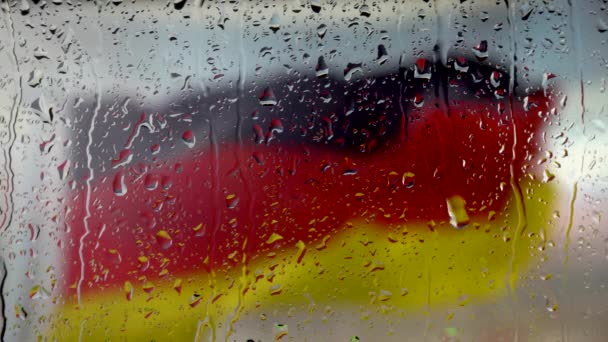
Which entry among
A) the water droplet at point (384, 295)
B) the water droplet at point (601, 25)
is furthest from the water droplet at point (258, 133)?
the water droplet at point (601, 25)

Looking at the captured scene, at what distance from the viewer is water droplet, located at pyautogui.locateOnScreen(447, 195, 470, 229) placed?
833mm

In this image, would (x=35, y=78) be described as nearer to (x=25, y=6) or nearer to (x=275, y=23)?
(x=25, y=6)

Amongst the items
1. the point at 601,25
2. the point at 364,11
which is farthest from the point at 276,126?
the point at 601,25

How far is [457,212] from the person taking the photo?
84 cm

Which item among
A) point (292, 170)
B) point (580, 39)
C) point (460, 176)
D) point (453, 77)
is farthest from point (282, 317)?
point (580, 39)

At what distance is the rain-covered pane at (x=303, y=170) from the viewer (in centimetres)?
81

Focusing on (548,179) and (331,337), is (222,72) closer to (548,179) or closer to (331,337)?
(331,337)

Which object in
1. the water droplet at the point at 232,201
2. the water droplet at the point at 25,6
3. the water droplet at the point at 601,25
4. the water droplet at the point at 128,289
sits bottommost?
the water droplet at the point at 128,289

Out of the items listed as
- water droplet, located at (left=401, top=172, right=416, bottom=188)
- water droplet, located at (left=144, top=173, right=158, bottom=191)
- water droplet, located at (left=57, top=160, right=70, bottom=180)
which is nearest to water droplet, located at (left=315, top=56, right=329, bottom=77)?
water droplet, located at (left=401, top=172, right=416, bottom=188)

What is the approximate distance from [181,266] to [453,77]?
0.55 meters

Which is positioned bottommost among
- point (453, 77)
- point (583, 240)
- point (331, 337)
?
point (331, 337)

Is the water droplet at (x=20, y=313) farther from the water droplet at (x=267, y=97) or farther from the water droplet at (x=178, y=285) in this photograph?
the water droplet at (x=267, y=97)

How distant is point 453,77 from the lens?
880 millimetres

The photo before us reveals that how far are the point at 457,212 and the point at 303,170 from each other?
0.85 ft
